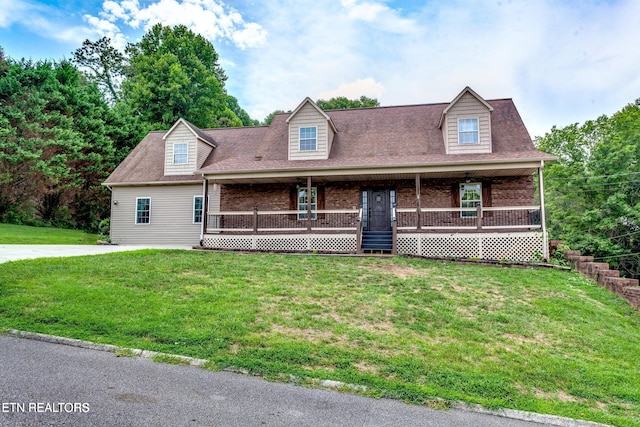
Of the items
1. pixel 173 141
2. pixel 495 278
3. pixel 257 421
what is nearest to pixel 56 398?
pixel 257 421

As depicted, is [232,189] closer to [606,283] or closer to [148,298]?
[148,298]

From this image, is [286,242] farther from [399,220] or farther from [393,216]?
[399,220]

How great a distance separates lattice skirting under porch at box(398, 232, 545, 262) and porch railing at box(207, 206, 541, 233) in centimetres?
31

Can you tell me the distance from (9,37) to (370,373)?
1192 inches

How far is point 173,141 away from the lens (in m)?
17.2

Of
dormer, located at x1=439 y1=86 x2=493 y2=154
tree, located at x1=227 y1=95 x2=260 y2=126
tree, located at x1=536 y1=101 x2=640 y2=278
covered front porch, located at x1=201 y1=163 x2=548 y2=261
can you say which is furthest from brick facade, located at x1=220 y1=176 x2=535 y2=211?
tree, located at x1=227 y1=95 x2=260 y2=126

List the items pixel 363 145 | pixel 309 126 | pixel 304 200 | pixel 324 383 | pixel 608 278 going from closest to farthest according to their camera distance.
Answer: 1. pixel 324 383
2. pixel 608 278
3. pixel 309 126
4. pixel 363 145
5. pixel 304 200

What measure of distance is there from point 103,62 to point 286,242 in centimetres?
3570

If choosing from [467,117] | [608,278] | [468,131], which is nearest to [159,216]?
[468,131]

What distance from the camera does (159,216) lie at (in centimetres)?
1708

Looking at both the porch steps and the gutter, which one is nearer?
the gutter

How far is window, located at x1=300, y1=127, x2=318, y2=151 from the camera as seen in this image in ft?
50.3

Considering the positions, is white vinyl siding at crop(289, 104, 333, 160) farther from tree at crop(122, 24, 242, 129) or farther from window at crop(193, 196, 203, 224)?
tree at crop(122, 24, 242, 129)

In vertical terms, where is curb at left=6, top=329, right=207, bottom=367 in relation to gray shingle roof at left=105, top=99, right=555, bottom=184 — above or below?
below
